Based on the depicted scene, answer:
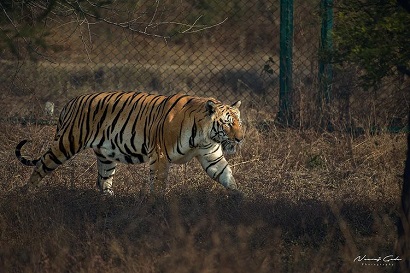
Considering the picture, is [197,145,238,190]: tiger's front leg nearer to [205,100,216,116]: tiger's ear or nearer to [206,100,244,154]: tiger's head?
[206,100,244,154]: tiger's head

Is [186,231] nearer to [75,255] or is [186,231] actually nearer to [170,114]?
[75,255]

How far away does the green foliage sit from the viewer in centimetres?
631

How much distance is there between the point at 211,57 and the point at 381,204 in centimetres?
847

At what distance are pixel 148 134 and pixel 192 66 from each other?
24.7ft

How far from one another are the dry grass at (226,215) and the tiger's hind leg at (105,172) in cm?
9

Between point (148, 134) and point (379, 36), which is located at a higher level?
point (379, 36)

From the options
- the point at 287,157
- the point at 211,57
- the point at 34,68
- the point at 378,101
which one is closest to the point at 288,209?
the point at 287,157

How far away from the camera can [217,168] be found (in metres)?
7.26

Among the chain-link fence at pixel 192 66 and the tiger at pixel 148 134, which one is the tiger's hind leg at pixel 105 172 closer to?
the tiger at pixel 148 134

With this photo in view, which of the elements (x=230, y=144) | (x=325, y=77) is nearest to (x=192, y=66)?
(x=325, y=77)

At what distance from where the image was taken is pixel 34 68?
1114 cm

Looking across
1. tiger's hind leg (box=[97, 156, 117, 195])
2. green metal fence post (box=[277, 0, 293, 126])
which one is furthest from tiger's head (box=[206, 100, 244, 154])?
green metal fence post (box=[277, 0, 293, 126])

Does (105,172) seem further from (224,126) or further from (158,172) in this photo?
(224,126)

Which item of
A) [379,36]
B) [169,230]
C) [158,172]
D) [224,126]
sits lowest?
[158,172]
